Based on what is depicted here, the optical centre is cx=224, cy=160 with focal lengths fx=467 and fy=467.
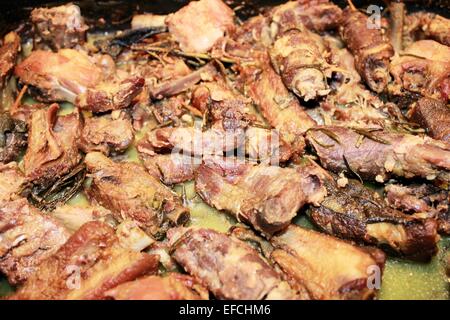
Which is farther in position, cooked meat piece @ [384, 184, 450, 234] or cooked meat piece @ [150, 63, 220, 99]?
cooked meat piece @ [150, 63, 220, 99]

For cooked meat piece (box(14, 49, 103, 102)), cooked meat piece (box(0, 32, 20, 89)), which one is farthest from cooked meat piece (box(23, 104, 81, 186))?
cooked meat piece (box(0, 32, 20, 89))

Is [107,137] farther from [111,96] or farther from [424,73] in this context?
[424,73]

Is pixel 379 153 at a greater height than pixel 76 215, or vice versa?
pixel 379 153

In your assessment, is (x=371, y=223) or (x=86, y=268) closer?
(x=86, y=268)

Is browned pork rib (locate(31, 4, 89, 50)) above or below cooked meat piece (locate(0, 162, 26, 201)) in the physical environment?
above

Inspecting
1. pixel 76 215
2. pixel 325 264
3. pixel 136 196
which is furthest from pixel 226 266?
pixel 76 215

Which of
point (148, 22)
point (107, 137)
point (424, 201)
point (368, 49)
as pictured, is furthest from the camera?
point (148, 22)

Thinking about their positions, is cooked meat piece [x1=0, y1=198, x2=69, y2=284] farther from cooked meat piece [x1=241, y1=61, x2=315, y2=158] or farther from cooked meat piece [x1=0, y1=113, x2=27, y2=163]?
cooked meat piece [x1=241, y1=61, x2=315, y2=158]
